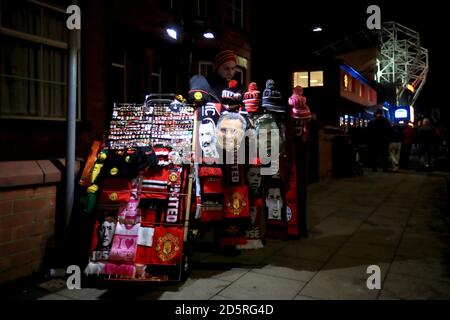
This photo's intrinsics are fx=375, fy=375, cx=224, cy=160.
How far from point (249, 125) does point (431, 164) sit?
13.2 meters

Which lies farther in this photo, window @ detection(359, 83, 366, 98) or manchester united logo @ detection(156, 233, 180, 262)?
window @ detection(359, 83, 366, 98)

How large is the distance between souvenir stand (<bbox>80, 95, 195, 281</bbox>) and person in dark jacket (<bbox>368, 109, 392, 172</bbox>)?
1177cm

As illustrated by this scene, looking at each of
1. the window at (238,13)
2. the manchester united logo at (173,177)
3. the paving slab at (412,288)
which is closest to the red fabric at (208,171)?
the manchester united logo at (173,177)

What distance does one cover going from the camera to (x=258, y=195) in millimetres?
5219

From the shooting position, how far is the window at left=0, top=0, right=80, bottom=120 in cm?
511

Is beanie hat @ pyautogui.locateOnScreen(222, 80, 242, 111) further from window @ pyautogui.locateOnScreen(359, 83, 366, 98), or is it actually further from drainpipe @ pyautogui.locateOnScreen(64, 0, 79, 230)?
window @ pyautogui.locateOnScreen(359, 83, 366, 98)

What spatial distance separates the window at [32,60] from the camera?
5.11 m

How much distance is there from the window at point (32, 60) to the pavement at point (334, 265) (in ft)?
8.86

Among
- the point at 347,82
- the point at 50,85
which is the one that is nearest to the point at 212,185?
the point at 50,85

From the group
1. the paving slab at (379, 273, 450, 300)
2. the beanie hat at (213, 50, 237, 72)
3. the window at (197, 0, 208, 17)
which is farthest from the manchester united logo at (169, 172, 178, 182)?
the window at (197, 0, 208, 17)

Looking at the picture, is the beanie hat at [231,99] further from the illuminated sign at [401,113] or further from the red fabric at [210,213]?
the illuminated sign at [401,113]

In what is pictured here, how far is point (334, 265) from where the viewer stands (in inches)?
188

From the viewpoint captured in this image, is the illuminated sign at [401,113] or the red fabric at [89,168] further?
the illuminated sign at [401,113]
